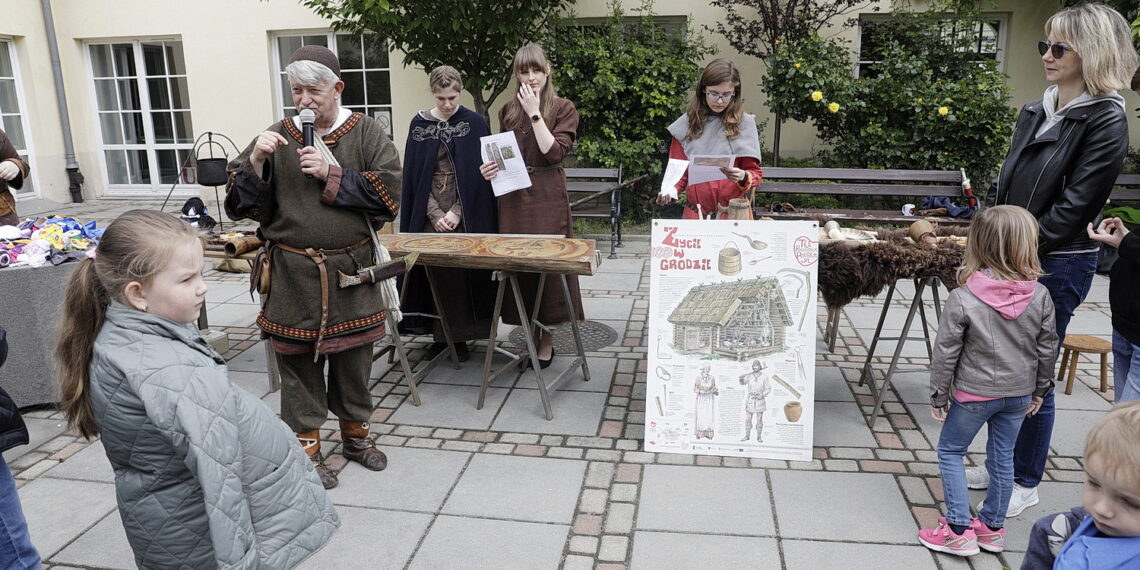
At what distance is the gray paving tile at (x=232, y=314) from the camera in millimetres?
5793

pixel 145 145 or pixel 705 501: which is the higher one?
pixel 145 145

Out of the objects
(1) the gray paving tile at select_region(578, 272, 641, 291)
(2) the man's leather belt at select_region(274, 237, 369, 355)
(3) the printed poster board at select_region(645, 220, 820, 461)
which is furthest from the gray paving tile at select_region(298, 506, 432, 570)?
(1) the gray paving tile at select_region(578, 272, 641, 291)

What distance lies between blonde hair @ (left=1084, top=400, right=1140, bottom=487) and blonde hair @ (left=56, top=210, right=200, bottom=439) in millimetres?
1998

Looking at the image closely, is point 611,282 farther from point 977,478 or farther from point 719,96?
point 977,478

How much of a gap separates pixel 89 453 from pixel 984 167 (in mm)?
8537

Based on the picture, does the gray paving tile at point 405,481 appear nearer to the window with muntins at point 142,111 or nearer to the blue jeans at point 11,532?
the blue jeans at point 11,532

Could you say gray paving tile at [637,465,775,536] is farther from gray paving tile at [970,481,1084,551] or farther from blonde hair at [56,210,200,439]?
blonde hair at [56,210,200,439]

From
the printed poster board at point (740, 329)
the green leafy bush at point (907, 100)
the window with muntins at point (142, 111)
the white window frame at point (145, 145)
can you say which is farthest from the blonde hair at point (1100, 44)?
the window with muntins at point (142, 111)

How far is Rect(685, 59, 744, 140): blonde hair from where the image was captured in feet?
12.8

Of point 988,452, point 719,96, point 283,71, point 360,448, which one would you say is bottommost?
point 360,448

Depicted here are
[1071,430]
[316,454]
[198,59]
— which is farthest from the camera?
[198,59]

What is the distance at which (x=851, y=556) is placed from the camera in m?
2.75

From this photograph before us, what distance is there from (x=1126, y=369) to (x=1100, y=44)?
3.88 feet

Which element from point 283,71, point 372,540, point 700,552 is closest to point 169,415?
point 372,540
